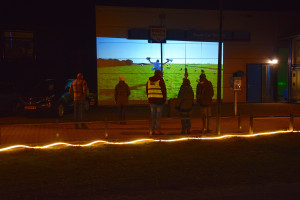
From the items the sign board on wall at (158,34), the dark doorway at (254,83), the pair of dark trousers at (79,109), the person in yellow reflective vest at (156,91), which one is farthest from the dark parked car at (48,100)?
the dark doorway at (254,83)

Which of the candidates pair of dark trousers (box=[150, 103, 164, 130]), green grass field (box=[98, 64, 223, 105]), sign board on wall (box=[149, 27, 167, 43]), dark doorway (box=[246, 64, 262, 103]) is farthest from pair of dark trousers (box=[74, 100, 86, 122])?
dark doorway (box=[246, 64, 262, 103])

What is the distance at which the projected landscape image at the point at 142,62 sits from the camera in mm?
20016

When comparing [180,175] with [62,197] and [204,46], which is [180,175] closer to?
[62,197]

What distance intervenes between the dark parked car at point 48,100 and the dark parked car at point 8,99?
4.32ft

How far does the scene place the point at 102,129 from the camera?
445 inches

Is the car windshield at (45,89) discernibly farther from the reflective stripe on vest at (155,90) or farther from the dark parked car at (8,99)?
the reflective stripe on vest at (155,90)

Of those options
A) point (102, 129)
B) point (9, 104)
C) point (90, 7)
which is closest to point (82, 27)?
point (90, 7)

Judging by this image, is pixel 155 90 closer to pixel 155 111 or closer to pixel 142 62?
pixel 155 111

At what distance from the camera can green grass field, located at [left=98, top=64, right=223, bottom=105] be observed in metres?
20.0

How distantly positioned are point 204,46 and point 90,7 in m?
7.60

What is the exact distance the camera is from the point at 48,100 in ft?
45.5

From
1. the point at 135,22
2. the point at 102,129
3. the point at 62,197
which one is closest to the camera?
the point at 62,197

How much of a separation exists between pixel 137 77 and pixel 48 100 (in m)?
7.64

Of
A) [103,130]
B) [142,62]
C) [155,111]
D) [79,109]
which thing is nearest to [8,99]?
[79,109]
